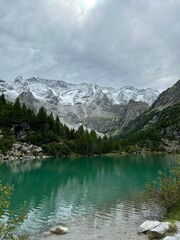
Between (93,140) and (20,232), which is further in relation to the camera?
(93,140)

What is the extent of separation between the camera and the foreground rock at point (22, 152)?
13143 centimetres

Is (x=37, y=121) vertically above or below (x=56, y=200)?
above

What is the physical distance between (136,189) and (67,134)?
127546mm

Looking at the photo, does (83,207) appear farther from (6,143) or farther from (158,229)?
(6,143)

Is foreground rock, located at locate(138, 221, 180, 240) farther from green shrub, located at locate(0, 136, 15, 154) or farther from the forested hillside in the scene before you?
the forested hillside

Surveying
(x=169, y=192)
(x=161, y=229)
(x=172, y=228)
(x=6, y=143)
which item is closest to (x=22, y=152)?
(x=6, y=143)

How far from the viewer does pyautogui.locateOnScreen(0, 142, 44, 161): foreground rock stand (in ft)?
431

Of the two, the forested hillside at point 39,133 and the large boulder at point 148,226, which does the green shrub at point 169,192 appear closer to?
the large boulder at point 148,226

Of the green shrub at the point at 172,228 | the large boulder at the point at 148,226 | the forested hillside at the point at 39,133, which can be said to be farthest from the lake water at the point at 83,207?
the forested hillside at the point at 39,133

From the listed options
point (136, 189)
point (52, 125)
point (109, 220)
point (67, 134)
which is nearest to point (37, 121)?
point (52, 125)

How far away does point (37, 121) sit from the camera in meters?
167

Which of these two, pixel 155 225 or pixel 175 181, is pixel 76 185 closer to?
pixel 175 181

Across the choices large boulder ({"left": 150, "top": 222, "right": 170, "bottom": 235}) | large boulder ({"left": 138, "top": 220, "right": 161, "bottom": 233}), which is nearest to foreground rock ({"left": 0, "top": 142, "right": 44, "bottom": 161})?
large boulder ({"left": 138, "top": 220, "right": 161, "bottom": 233})

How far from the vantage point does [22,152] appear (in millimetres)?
140500
